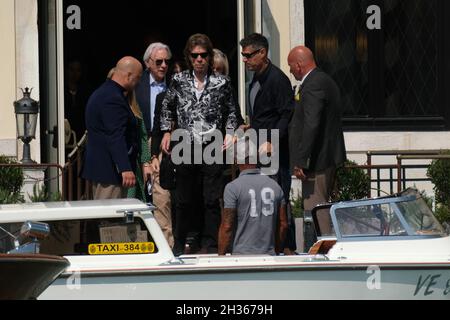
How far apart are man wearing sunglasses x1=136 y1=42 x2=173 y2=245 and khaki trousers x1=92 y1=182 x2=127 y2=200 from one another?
2.12 feet

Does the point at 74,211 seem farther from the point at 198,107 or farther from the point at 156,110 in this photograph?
the point at 156,110

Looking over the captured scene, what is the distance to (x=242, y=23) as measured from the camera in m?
17.0

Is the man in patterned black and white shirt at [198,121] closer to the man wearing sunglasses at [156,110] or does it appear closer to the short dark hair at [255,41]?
the man wearing sunglasses at [156,110]

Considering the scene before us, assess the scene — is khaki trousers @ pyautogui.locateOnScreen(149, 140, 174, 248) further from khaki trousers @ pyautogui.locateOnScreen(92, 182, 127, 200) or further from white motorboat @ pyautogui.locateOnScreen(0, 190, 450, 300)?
white motorboat @ pyautogui.locateOnScreen(0, 190, 450, 300)

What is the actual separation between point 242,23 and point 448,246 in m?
6.11

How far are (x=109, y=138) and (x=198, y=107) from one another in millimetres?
872

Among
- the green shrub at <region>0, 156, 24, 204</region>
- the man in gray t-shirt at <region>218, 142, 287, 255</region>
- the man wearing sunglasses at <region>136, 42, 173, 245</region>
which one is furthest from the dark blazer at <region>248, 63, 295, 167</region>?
the green shrub at <region>0, 156, 24, 204</region>

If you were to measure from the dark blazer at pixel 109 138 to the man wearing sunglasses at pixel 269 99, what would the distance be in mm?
1195

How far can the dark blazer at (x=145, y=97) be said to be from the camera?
15227 mm

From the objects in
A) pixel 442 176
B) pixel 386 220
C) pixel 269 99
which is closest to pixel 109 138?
pixel 269 99

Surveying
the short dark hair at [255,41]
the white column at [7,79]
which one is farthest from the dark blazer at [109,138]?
the white column at [7,79]

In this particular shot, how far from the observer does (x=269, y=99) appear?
14.3m
